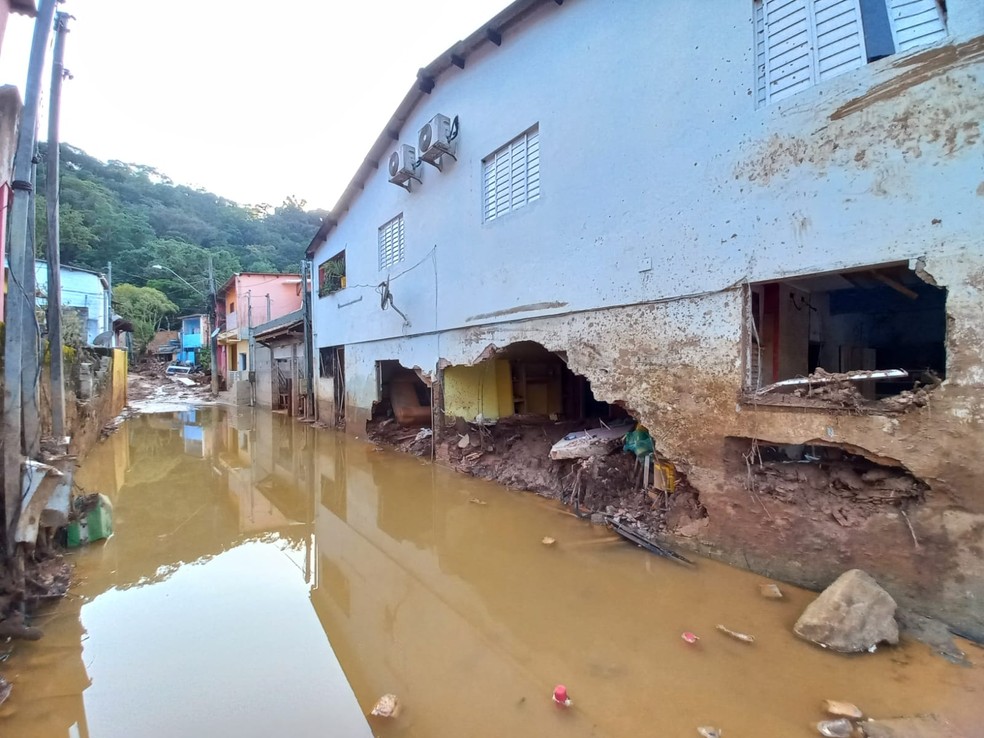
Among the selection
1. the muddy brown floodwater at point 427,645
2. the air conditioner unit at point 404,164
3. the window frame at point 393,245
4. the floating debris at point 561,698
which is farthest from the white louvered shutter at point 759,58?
the window frame at point 393,245

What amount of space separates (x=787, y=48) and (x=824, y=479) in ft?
12.4

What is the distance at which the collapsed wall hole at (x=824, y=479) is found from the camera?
3658 millimetres

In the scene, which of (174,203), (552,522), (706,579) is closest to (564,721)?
(706,579)

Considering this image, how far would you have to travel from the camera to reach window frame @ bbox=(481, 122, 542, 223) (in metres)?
7.11

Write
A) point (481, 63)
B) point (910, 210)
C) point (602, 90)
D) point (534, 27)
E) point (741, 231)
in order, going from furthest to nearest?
point (481, 63) < point (534, 27) < point (602, 90) < point (741, 231) < point (910, 210)

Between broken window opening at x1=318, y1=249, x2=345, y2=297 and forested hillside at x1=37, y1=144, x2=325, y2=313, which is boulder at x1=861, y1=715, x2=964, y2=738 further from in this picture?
forested hillside at x1=37, y1=144, x2=325, y2=313

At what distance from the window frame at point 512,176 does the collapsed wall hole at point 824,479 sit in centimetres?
449

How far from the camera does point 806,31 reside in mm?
4137

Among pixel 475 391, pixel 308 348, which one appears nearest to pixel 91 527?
pixel 475 391

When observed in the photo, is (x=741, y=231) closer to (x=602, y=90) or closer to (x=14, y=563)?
(x=602, y=90)

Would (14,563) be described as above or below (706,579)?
above

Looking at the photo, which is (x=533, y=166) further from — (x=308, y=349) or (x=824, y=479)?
(x=308, y=349)

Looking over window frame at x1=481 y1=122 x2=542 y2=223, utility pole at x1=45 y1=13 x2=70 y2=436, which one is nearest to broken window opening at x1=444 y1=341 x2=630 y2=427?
window frame at x1=481 y1=122 x2=542 y2=223

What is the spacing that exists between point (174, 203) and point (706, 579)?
58.8 meters
